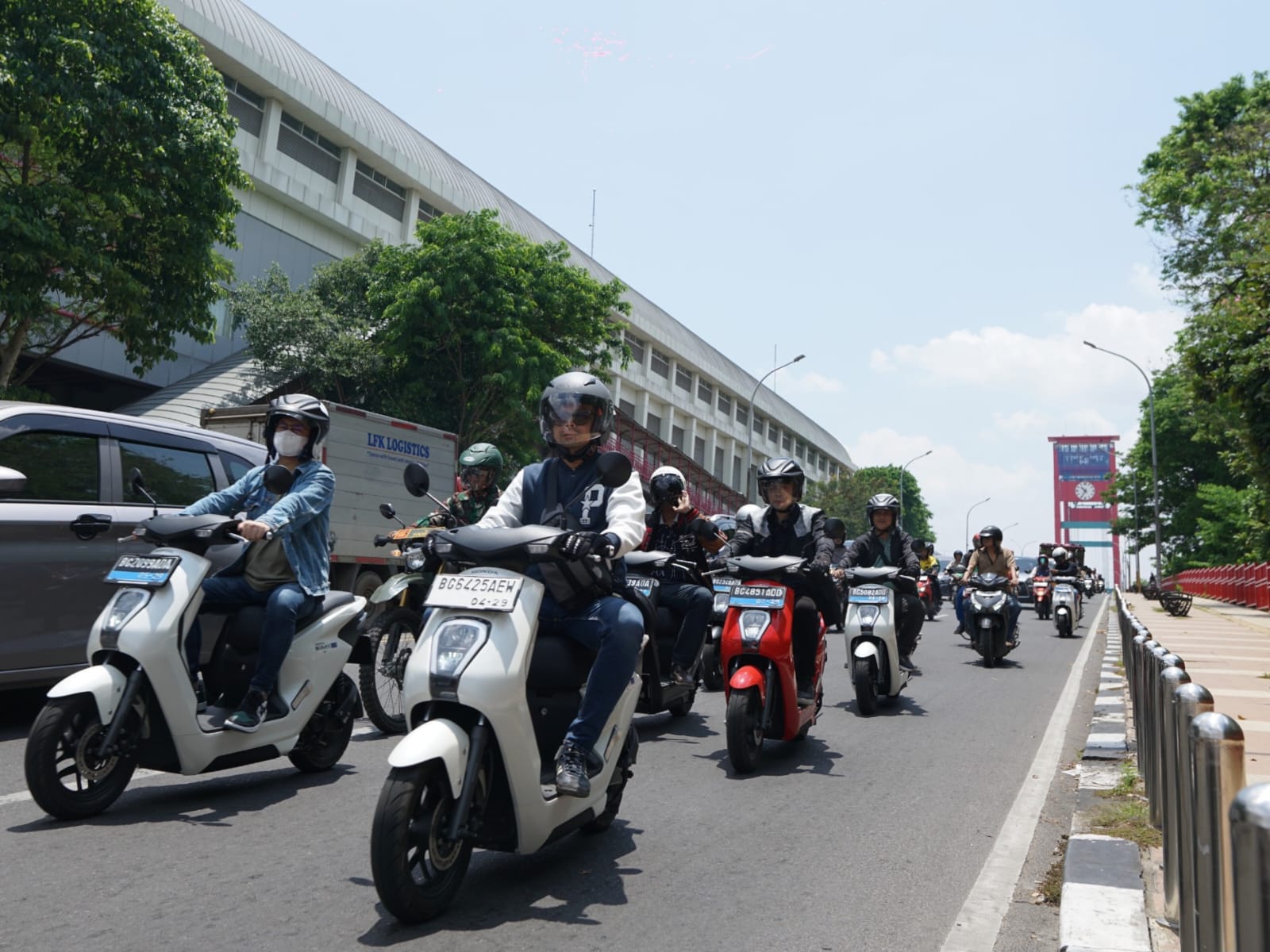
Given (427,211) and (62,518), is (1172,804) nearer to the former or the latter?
(62,518)

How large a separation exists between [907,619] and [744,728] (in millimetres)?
3719

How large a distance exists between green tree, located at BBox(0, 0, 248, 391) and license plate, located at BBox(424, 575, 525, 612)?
13286mm

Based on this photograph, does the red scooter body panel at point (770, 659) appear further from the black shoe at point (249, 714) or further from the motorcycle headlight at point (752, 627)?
the black shoe at point (249, 714)

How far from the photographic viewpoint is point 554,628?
159 inches

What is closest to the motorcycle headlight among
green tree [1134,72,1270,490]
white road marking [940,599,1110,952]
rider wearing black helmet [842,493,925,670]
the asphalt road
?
the asphalt road

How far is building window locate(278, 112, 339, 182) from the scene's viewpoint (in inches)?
1350

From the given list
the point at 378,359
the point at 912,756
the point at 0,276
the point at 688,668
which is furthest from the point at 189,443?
the point at 378,359

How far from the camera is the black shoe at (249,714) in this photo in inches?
190

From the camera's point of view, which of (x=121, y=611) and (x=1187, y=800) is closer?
(x=1187, y=800)

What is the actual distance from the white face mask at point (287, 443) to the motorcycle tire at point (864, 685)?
4.85 meters

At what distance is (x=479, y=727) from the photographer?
3.47 m

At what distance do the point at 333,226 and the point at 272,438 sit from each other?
32.3m

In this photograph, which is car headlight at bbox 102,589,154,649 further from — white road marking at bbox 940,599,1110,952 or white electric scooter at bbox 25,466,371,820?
white road marking at bbox 940,599,1110,952

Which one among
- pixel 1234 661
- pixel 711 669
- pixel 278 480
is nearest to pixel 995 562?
pixel 1234 661
